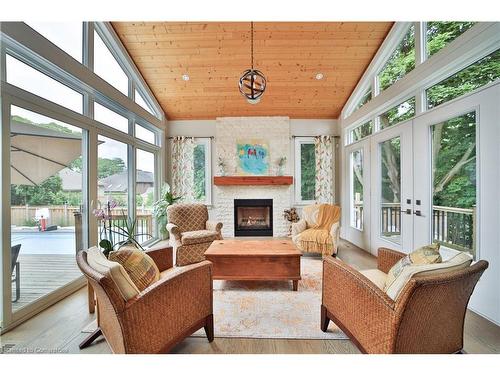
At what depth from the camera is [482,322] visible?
202 cm

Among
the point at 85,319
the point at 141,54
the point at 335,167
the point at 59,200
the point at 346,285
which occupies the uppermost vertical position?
the point at 141,54

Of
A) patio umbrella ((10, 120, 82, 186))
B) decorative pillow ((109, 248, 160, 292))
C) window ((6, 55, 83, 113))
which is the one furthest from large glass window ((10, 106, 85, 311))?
decorative pillow ((109, 248, 160, 292))

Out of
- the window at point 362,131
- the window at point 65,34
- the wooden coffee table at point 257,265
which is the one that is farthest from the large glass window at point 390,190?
the window at point 65,34

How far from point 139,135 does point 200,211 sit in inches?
76.4

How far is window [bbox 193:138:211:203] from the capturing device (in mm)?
5570

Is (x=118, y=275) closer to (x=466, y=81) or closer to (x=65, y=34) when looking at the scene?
(x=65, y=34)

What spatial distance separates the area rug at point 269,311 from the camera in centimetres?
187

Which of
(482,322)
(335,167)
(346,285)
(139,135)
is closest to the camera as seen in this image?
(346,285)

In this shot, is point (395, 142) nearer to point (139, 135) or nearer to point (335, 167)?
point (335, 167)

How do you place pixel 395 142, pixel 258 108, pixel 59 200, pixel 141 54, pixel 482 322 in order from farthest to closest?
1. pixel 258 108
2. pixel 141 54
3. pixel 395 142
4. pixel 59 200
5. pixel 482 322

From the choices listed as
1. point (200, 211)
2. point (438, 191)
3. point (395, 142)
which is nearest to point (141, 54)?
point (200, 211)

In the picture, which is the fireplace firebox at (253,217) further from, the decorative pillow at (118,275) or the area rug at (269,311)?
the decorative pillow at (118,275)

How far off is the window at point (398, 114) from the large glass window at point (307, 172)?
6.13 ft

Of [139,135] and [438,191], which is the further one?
[139,135]
